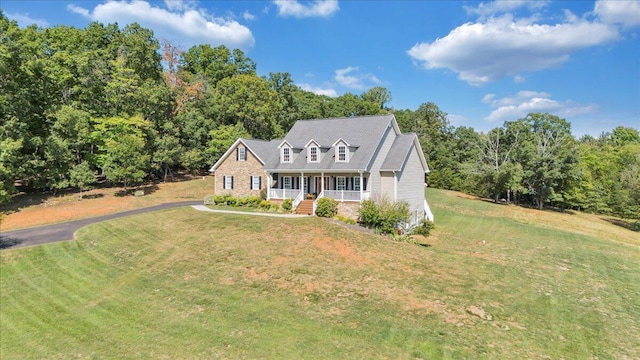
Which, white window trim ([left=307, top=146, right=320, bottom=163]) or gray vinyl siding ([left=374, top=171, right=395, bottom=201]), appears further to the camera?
white window trim ([left=307, top=146, right=320, bottom=163])

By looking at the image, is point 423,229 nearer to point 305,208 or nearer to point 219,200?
point 305,208

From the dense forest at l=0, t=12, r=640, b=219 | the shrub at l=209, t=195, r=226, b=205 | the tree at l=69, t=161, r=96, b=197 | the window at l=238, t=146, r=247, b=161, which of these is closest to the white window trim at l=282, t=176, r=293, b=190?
the window at l=238, t=146, r=247, b=161

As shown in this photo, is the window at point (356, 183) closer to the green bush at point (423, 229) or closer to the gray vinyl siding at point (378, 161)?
the gray vinyl siding at point (378, 161)

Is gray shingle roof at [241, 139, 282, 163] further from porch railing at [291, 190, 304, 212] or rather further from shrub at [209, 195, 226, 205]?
porch railing at [291, 190, 304, 212]

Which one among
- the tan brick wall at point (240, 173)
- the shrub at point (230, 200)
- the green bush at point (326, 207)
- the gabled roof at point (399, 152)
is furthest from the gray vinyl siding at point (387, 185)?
the shrub at point (230, 200)

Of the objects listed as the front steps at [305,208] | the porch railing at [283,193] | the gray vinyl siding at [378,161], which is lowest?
the front steps at [305,208]

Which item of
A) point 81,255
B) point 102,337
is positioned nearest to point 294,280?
point 102,337

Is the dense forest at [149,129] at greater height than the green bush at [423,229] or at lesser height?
greater
